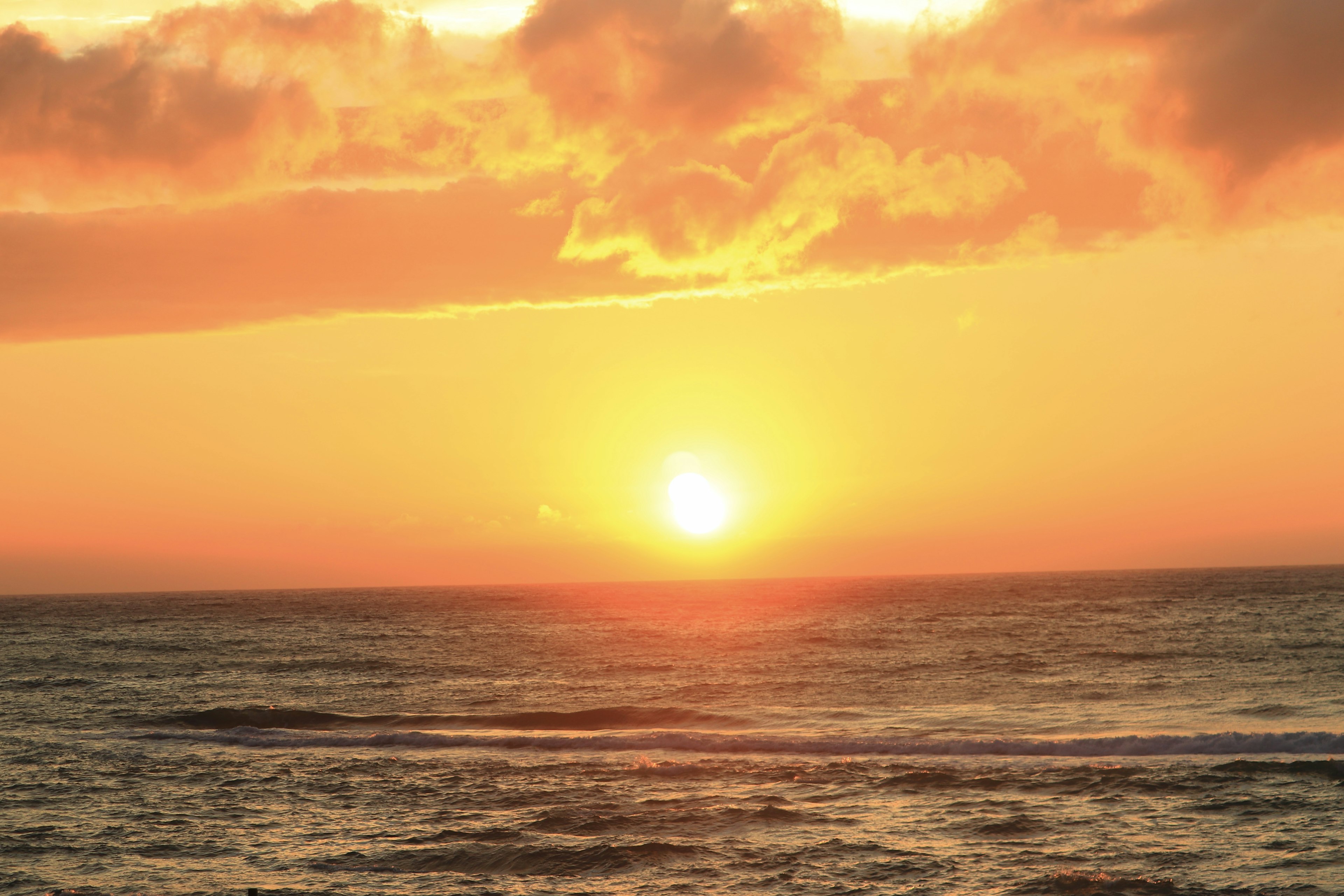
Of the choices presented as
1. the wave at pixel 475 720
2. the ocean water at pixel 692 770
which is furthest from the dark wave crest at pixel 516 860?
the wave at pixel 475 720

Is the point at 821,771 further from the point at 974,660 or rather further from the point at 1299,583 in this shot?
the point at 1299,583

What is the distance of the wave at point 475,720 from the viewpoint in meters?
39.2

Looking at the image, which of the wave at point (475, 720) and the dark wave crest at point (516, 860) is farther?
the wave at point (475, 720)

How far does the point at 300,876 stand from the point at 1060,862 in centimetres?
1456

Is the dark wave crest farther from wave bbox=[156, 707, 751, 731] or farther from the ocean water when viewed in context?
wave bbox=[156, 707, 751, 731]

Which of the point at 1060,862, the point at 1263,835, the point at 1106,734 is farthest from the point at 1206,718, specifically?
the point at 1060,862

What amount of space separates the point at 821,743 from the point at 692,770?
19.4 ft

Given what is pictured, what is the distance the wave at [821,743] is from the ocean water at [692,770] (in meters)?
0.16

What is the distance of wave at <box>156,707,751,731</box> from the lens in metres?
39.2

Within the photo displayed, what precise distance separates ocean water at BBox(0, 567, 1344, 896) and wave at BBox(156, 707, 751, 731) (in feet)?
0.67

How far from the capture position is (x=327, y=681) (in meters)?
55.8

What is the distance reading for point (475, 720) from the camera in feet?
135

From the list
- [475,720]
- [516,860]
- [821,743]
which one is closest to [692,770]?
[821,743]

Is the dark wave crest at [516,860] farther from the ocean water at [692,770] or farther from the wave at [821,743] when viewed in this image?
the wave at [821,743]
